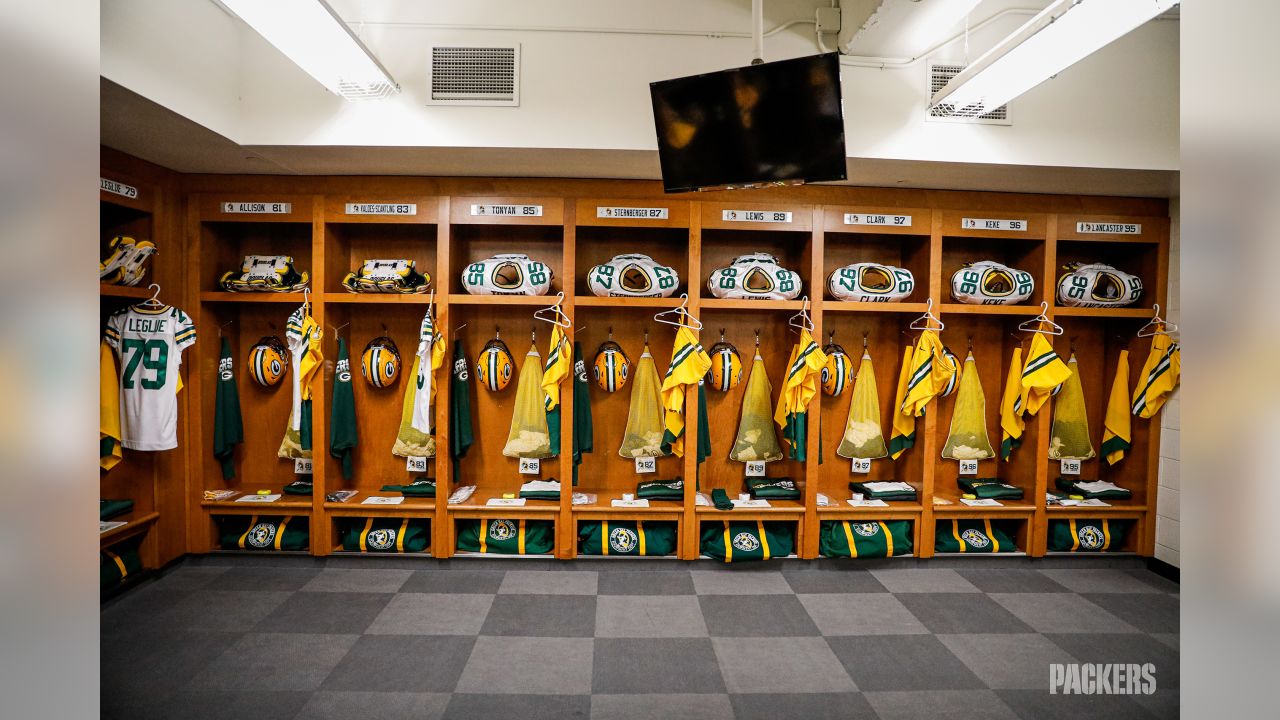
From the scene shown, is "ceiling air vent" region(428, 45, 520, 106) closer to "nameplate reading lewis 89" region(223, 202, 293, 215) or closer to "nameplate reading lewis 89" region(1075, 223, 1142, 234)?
"nameplate reading lewis 89" region(223, 202, 293, 215)

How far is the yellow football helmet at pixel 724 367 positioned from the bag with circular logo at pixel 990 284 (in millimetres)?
1509


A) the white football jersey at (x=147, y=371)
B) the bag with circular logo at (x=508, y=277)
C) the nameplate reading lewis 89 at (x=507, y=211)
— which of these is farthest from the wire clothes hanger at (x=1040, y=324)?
the white football jersey at (x=147, y=371)

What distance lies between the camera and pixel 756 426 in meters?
3.85

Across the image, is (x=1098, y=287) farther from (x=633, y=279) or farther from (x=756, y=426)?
(x=633, y=279)

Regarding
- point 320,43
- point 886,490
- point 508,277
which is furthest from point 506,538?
point 320,43

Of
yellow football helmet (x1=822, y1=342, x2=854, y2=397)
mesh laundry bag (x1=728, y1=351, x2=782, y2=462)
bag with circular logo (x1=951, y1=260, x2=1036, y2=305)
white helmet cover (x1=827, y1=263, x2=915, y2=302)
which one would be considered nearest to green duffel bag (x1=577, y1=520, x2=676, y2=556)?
mesh laundry bag (x1=728, y1=351, x2=782, y2=462)

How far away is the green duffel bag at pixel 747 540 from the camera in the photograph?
12.0 ft

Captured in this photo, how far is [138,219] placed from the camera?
11.5 ft

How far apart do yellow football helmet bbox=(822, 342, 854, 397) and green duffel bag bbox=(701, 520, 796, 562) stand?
0.94 m

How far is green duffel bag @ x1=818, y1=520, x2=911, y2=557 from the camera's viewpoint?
3.71 m
